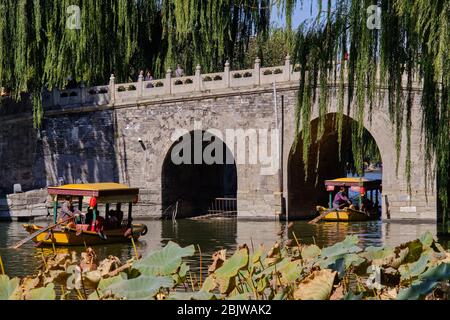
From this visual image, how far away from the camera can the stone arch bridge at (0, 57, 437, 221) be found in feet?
96.1

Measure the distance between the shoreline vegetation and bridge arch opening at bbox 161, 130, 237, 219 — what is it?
21.5 meters

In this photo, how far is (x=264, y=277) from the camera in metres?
9.77

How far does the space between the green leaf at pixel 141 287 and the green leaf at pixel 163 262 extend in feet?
2.30

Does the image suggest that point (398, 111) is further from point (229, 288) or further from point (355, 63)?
point (229, 288)

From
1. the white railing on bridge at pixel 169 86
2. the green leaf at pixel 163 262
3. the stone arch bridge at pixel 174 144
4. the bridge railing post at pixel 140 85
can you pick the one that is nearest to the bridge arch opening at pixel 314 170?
the stone arch bridge at pixel 174 144

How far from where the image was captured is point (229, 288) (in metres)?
9.40

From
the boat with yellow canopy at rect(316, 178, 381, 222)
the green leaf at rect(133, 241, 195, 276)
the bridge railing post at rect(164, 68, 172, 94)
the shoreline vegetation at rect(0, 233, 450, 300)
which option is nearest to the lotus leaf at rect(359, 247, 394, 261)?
the shoreline vegetation at rect(0, 233, 450, 300)

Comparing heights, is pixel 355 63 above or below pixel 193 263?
above

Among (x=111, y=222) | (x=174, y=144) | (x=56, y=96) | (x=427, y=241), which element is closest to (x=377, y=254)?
(x=427, y=241)

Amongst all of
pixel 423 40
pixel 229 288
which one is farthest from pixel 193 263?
pixel 229 288

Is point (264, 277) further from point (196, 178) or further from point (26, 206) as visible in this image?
point (196, 178)

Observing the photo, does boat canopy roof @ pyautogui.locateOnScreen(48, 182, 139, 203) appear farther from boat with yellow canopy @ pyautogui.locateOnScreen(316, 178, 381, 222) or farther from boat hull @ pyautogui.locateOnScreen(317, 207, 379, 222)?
boat hull @ pyautogui.locateOnScreen(317, 207, 379, 222)

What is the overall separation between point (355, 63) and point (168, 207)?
1997cm

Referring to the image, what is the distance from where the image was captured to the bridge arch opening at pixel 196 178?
107ft
